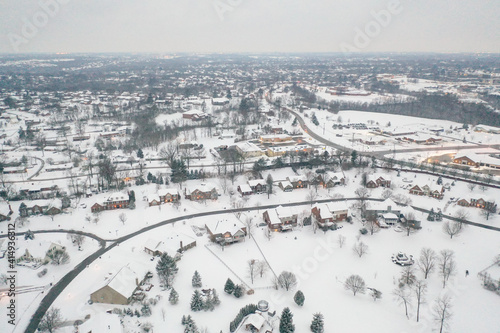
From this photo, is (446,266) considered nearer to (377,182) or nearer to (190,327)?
(377,182)

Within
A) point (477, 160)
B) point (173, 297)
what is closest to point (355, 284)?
point (173, 297)

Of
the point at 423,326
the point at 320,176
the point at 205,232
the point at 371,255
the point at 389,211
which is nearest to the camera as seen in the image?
the point at 423,326

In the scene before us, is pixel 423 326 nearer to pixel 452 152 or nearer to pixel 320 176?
pixel 320 176

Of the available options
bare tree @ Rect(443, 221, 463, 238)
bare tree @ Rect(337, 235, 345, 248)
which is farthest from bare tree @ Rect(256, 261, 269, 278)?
bare tree @ Rect(443, 221, 463, 238)

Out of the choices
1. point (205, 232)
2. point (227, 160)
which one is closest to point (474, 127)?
point (227, 160)

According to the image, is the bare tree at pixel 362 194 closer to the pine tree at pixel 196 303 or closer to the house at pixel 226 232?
the house at pixel 226 232

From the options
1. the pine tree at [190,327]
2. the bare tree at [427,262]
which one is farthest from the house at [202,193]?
the bare tree at [427,262]

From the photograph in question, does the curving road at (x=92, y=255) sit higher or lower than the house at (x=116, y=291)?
lower
